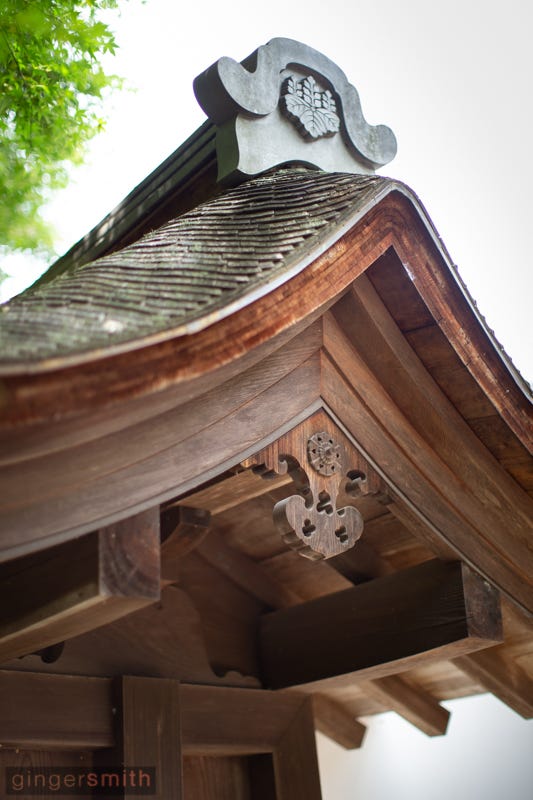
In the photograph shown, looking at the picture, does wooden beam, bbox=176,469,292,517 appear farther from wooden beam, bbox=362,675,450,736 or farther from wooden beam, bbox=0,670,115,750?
wooden beam, bbox=362,675,450,736

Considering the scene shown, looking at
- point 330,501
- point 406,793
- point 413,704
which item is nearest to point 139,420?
point 330,501

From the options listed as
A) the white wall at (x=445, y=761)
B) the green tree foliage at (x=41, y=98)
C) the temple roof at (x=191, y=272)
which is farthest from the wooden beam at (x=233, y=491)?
the green tree foliage at (x=41, y=98)

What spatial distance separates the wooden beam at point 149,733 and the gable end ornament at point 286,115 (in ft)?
5.41

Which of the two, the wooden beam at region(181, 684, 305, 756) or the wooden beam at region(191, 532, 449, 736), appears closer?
the wooden beam at region(181, 684, 305, 756)

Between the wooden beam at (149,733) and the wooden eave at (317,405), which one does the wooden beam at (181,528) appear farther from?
the wooden eave at (317,405)

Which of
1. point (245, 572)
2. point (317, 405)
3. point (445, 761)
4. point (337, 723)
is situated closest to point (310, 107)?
point (317, 405)

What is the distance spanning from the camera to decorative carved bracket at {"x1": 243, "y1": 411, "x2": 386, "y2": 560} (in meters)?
2.05

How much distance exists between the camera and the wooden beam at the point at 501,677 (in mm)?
3360

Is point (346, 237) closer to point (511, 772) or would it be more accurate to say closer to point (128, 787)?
point (128, 787)

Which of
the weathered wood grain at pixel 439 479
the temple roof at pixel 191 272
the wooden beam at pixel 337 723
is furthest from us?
the wooden beam at pixel 337 723

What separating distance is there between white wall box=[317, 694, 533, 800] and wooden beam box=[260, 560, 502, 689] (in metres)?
2.21

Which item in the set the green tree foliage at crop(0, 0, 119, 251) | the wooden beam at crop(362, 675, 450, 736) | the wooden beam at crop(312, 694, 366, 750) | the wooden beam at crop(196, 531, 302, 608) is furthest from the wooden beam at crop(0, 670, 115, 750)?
the green tree foliage at crop(0, 0, 119, 251)

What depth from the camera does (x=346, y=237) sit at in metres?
2.08

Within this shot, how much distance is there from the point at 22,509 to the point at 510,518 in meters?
1.68
